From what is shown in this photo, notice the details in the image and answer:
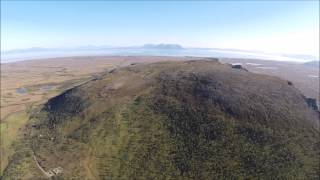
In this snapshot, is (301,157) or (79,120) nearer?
(301,157)

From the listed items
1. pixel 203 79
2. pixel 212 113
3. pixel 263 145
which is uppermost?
pixel 203 79

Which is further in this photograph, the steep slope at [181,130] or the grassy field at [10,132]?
the grassy field at [10,132]

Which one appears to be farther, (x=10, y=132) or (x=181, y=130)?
(x=10, y=132)

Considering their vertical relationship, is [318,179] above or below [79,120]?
below

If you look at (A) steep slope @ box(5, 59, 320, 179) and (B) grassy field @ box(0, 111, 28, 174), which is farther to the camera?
(B) grassy field @ box(0, 111, 28, 174)

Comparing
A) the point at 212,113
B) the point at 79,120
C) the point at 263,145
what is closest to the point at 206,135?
the point at 212,113

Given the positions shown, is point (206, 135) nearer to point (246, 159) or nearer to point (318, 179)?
point (246, 159)

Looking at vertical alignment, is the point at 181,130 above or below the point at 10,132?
above

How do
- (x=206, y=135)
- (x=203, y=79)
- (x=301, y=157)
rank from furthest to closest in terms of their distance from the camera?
(x=203, y=79), (x=206, y=135), (x=301, y=157)
